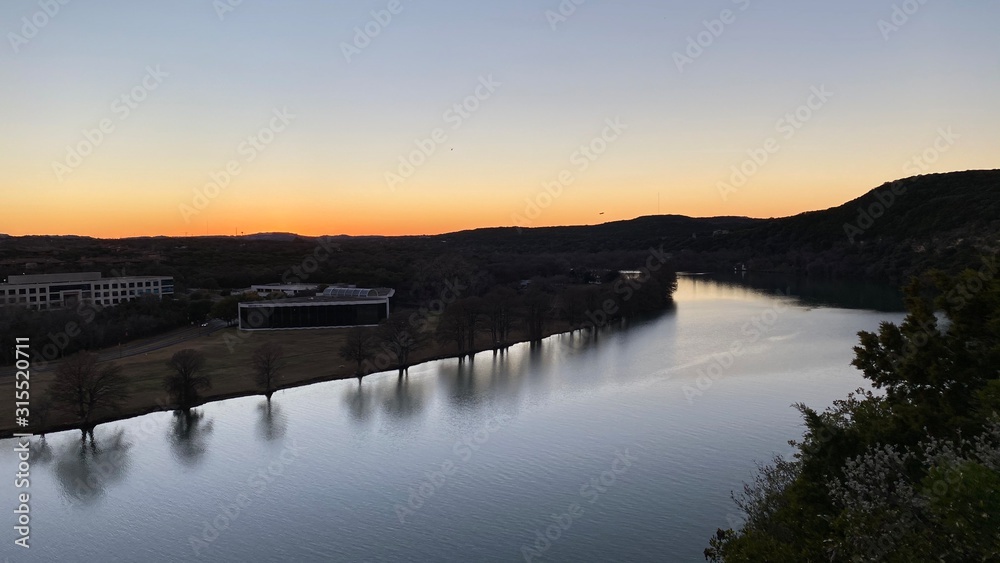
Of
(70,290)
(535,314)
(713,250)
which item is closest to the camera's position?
(535,314)

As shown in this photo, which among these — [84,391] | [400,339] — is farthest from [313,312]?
[84,391]

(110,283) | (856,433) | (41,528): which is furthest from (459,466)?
(110,283)

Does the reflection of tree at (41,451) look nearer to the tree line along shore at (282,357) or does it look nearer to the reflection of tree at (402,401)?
the tree line along shore at (282,357)

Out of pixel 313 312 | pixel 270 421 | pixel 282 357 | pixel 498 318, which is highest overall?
pixel 313 312

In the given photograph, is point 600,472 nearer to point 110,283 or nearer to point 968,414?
point 968,414

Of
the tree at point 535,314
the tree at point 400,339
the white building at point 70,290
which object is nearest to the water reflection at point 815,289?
the tree at point 535,314

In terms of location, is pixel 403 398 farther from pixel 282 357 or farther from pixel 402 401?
pixel 282 357
